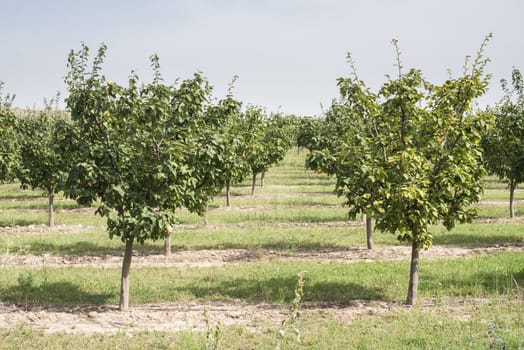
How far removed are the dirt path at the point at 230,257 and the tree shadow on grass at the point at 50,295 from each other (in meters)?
2.57

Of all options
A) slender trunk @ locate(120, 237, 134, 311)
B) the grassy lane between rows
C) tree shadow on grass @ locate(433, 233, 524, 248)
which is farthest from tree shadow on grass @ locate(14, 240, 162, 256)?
tree shadow on grass @ locate(433, 233, 524, 248)

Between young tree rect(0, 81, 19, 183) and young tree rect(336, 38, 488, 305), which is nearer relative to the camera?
young tree rect(336, 38, 488, 305)

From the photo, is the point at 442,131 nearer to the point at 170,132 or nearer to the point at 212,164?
the point at 212,164

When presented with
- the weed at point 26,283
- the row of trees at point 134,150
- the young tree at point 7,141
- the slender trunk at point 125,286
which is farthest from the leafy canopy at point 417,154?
the young tree at point 7,141

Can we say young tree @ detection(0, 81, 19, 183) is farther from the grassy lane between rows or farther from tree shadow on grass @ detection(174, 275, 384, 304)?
tree shadow on grass @ detection(174, 275, 384, 304)

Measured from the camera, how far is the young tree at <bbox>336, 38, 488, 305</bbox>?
11281mm

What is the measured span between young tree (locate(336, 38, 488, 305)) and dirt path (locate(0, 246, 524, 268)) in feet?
18.2

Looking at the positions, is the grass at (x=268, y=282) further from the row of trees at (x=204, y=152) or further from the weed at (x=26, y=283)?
the row of trees at (x=204, y=152)

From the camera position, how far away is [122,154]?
11.5 m

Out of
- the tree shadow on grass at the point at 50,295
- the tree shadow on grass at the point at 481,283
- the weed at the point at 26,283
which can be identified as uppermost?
the tree shadow on grass at the point at 481,283

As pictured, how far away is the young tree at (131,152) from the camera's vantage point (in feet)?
36.3

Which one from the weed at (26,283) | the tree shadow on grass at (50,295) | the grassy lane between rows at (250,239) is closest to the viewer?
the tree shadow on grass at (50,295)

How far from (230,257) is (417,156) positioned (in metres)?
8.94

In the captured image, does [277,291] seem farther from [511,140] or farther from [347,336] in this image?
[511,140]
